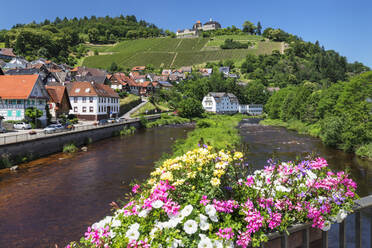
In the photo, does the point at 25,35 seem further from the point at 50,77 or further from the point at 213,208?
the point at 213,208

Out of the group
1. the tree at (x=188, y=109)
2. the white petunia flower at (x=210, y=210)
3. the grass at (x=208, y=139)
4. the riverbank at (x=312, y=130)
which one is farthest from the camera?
the tree at (x=188, y=109)

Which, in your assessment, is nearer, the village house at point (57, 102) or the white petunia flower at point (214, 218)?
the white petunia flower at point (214, 218)

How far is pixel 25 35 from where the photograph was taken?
140m

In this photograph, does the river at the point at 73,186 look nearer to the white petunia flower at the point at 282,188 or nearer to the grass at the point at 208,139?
the white petunia flower at the point at 282,188

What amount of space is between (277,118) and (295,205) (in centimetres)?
8041

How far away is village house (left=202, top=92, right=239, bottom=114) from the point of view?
100438 mm

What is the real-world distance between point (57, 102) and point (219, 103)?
6436 centimetres

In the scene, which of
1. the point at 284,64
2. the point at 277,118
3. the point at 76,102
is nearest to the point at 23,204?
the point at 76,102

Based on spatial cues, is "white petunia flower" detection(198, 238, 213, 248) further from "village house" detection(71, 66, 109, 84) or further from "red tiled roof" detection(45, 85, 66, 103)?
"village house" detection(71, 66, 109, 84)

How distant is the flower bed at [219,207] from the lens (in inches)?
125

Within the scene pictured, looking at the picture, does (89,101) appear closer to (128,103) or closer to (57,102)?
(57,102)

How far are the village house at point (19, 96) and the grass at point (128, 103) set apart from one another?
29.4 metres

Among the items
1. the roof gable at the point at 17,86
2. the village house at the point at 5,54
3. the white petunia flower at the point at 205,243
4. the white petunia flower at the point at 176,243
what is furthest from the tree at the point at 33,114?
the village house at the point at 5,54

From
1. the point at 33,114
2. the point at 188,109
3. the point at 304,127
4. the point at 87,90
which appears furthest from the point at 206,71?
the point at 33,114
